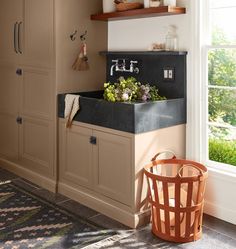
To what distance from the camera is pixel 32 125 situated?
4043mm

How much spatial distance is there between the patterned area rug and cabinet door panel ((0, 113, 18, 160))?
895 millimetres

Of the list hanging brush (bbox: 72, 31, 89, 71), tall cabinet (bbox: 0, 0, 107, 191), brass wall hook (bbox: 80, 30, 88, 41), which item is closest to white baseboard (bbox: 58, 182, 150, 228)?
tall cabinet (bbox: 0, 0, 107, 191)

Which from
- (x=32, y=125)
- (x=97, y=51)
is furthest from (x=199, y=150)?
(x=32, y=125)

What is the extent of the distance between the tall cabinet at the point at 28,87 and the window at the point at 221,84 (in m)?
1.41

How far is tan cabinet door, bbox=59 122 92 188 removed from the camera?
3.43 m

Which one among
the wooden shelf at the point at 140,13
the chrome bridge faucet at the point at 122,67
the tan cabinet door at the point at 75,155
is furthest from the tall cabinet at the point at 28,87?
the chrome bridge faucet at the point at 122,67

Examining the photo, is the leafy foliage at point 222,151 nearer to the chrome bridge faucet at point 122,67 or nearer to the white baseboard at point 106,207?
the white baseboard at point 106,207

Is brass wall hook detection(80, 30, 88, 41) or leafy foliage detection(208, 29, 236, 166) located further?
brass wall hook detection(80, 30, 88, 41)

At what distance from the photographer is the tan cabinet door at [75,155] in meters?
3.43

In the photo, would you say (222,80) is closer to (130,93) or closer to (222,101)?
(222,101)

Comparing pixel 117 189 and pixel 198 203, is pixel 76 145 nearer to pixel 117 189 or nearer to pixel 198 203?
pixel 117 189

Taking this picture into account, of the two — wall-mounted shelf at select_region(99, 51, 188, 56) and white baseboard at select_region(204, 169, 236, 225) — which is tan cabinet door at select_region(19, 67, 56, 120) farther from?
white baseboard at select_region(204, 169, 236, 225)

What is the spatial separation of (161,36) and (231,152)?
1.14 m

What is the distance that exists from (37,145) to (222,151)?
1.83 meters
